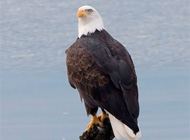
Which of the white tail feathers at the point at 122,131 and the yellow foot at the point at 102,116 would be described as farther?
the yellow foot at the point at 102,116

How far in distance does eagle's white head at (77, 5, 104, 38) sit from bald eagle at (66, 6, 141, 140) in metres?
0.06

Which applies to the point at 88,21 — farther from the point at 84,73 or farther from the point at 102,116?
the point at 102,116

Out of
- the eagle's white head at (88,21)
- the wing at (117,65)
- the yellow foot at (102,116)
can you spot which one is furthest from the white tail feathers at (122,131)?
the eagle's white head at (88,21)

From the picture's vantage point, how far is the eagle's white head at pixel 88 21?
960 centimetres

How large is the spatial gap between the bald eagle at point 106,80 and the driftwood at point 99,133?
7cm

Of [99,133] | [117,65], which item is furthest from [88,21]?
[99,133]

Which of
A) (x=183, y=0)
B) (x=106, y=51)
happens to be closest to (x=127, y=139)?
(x=106, y=51)

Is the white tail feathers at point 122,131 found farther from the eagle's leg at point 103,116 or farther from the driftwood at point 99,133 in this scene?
the eagle's leg at point 103,116

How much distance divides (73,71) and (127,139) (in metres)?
0.88

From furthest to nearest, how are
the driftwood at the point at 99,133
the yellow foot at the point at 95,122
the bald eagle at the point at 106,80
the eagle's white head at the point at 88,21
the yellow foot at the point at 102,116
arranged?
1. the eagle's white head at the point at 88,21
2. the yellow foot at the point at 102,116
3. the yellow foot at the point at 95,122
4. the bald eagle at the point at 106,80
5. the driftwood at the point at 99,133

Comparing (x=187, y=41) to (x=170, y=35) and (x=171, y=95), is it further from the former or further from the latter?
(x=171, y=95)

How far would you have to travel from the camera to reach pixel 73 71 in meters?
9.38

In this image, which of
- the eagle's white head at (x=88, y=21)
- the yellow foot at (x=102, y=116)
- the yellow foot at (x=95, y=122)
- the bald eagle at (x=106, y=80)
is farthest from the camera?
the eagle's white head at (x=88, y=21)

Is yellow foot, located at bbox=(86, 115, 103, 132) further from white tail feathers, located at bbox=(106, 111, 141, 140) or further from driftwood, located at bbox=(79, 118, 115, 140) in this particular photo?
white tail feathers, located at bbox=(106, 111, 141, 140)
